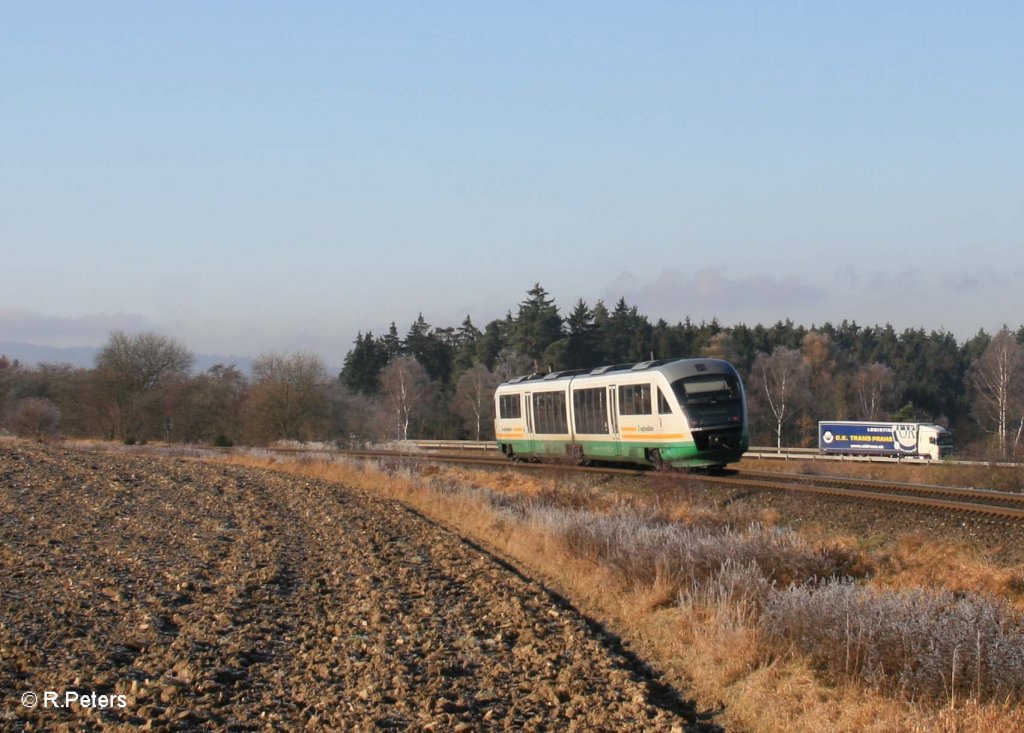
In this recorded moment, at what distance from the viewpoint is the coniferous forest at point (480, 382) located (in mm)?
57156

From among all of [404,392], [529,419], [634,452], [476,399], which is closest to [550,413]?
[529,419]

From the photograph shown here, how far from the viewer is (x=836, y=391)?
87188mm

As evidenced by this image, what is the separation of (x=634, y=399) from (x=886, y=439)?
28994mm

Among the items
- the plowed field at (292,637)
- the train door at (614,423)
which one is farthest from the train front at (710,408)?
the plowed field at (292,637)

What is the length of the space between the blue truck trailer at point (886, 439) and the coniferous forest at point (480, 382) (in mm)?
3104

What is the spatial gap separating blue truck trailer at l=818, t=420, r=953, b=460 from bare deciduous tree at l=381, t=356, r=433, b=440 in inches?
1380

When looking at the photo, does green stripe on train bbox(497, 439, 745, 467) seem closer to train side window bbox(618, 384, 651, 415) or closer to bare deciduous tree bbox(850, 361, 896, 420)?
train side window bbox(618, 384, 651, 415)

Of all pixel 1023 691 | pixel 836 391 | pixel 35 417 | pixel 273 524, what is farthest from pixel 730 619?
pixel 836 391

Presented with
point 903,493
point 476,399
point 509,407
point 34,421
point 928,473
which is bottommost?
point 928,473

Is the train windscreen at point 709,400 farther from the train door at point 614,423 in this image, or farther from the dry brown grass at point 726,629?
the dry brown grass at point 726,629

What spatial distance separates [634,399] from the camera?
2636cm

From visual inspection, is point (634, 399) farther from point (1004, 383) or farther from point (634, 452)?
point (1004, 383)

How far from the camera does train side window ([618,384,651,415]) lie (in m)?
25.8

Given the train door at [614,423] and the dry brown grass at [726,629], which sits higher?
the train door at [614,423]
